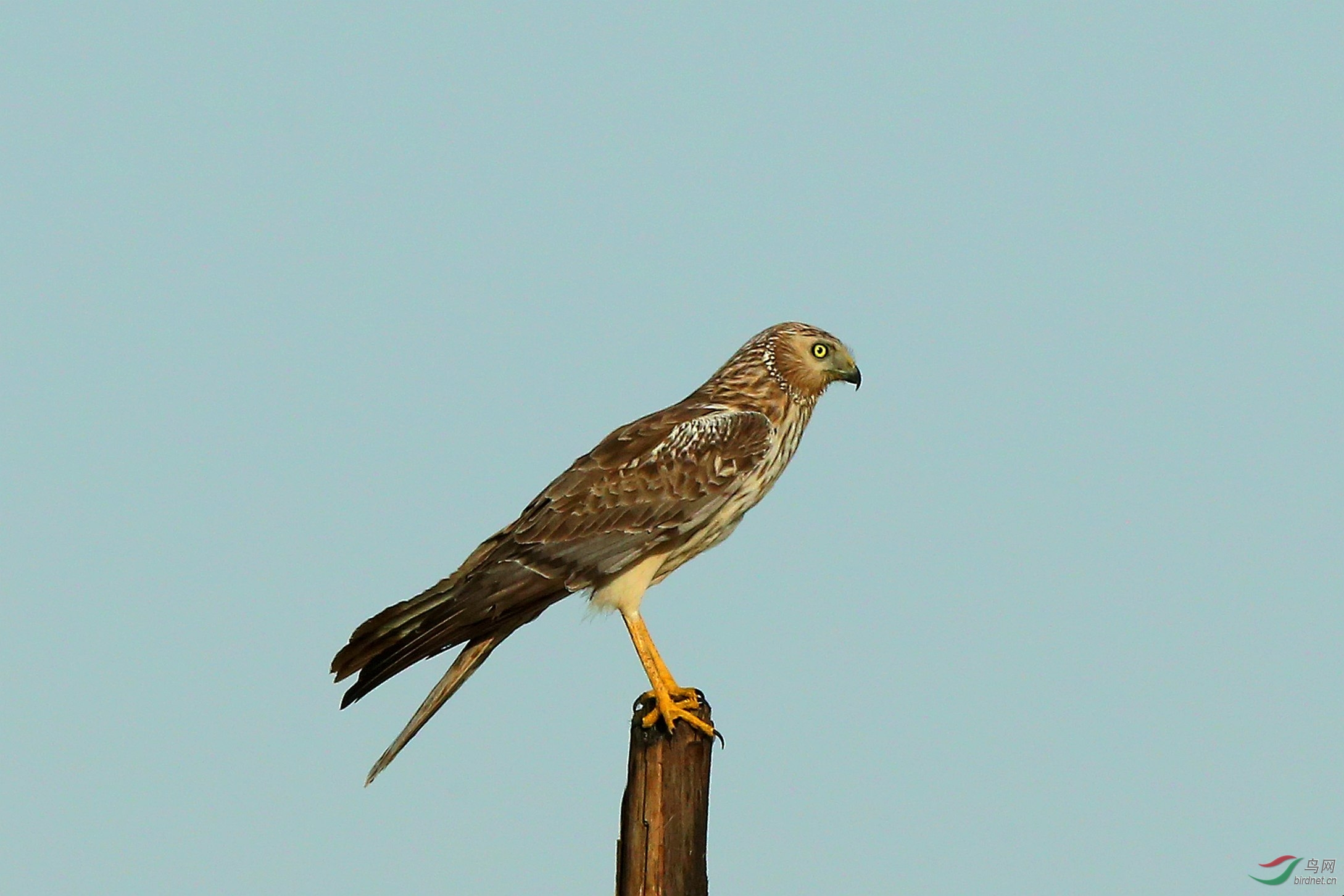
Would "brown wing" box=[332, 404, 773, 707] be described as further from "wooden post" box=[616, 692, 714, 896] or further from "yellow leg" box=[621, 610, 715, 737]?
"wooden post" box=[616, 692, 714, 896]

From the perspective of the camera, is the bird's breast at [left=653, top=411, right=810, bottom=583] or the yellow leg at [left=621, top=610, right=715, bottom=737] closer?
the yellow leg at [left=621, top=610, right=715, bottom=737]

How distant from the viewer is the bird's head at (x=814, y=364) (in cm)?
853

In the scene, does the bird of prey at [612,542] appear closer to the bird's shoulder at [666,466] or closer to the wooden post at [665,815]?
the bird's shoulder at [666,466]

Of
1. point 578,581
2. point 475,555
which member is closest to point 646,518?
point 578,581

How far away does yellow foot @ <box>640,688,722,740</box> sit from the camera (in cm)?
759

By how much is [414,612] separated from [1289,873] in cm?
512

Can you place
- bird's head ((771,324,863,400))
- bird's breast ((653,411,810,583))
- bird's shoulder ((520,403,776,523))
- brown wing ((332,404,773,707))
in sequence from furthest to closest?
bird's head ((771,324,863,400)), bird's breast ((653,411,810,583)), bird's shoulder ((520,403,776,523)), brown wing ((332,404,773,707))

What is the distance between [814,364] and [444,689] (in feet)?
9.78

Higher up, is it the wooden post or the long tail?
the long tail

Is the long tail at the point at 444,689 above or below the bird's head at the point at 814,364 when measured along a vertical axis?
below

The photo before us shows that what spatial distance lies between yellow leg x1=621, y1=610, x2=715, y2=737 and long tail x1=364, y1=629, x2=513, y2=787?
0.72 metres

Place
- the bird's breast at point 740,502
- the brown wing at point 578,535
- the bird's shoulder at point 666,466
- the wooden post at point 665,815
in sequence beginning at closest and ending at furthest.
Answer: the wooden post at point 665,815, the brown wing at point 578,535, the bird's shoulder at point 666,466, the bird's breast at point 740,502

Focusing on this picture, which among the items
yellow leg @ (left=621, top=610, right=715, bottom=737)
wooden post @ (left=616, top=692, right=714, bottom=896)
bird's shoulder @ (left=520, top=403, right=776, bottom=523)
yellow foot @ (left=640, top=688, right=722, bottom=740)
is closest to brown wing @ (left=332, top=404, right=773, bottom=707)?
bird's shoulder @ (left=520, top=403, right=776, bottom=523)

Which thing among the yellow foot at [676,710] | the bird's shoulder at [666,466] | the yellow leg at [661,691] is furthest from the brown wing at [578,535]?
the yellow foot at [676,710]
